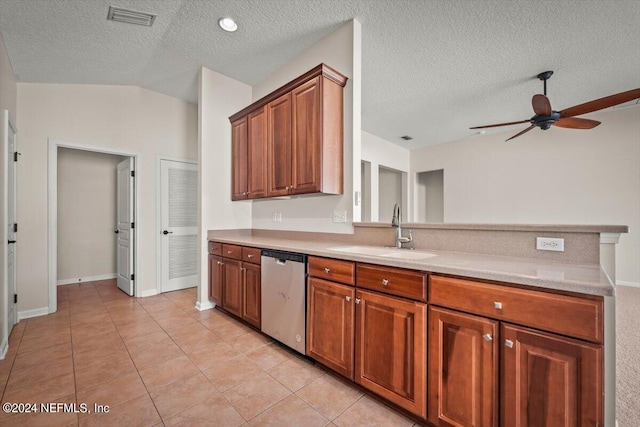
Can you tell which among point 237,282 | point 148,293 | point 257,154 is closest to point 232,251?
point 237,282

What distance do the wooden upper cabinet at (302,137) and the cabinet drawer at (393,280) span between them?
3.36 feet

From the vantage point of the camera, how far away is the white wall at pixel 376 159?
628 centimetres

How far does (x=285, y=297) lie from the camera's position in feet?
7.68

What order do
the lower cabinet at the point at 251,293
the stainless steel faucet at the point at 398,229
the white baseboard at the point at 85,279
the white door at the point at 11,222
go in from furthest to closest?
the white baseboard at the point at 85,279
the white door at the point at 11,222
the lower cabinet at the point at 251,293
the stainless steel faucet at the point at 398,229

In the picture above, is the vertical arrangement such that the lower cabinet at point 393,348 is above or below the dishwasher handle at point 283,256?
below

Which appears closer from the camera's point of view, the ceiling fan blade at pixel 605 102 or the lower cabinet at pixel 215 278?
the ceiling fan blade at pixel 605 102

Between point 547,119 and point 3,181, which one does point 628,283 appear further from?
point 3,181

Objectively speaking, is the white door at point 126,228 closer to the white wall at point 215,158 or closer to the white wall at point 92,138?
the white wall at point 92,138

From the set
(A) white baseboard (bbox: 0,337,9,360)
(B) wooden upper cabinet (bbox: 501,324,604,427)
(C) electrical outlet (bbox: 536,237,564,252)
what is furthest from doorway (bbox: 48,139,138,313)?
(C) electrical outlet (bbox: 536,237,564,252)

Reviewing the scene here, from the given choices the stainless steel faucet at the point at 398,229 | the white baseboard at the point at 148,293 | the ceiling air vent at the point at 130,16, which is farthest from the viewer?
the white baseboard at the point at 148,293

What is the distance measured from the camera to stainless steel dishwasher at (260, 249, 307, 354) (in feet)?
7.25

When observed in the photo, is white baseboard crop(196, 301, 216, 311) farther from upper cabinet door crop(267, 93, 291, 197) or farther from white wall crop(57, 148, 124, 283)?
white wall crop(57, 148, 124, 283)

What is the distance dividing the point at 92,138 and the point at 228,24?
7.96 ft

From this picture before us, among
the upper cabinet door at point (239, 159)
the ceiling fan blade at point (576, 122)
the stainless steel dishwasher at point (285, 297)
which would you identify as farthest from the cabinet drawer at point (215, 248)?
the ceiling fan blade at point (576, 122)
